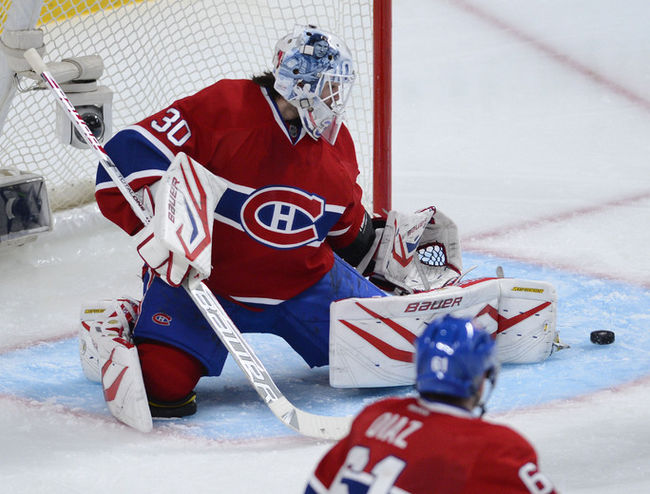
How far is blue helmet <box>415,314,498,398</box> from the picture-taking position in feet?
4.80

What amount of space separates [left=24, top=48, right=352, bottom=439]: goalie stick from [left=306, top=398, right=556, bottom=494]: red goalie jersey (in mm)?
1042

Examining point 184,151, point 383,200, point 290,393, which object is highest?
point 184,151

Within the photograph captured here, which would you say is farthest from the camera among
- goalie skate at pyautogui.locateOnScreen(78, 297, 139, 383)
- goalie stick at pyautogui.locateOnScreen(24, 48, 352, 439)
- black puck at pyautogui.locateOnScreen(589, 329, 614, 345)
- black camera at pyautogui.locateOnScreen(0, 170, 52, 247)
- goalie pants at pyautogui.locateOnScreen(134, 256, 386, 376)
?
black camera at pyautogui.locateOnScreen(0, 170, 52, 247)

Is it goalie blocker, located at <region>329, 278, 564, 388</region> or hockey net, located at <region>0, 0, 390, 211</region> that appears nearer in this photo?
goalie blocker, located at <region>329, 278, 564, 388</region>

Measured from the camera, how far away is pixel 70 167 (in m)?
4.17

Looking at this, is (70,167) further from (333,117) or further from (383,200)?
(333,117)

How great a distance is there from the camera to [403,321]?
276cm

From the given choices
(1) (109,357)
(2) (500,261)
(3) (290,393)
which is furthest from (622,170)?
(1) (109,357)

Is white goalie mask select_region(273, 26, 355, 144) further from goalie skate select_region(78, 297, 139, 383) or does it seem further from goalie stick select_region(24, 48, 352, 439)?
goalie skate select_region(78, 297, 139, 383)

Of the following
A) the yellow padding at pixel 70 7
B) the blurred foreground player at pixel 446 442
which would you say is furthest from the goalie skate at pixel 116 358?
the yellow padding at pixel 70 7

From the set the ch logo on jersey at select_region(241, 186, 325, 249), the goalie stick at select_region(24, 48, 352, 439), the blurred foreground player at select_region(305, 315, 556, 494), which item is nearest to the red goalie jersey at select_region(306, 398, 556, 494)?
the blurred foreground player at select_region(305, 315, 556, 494)

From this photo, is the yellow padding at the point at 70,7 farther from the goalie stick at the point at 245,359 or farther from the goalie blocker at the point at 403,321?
the goalie blocker at the point at 403,321

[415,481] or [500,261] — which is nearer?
[415,481]

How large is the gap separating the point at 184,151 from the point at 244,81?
221 millimetres
